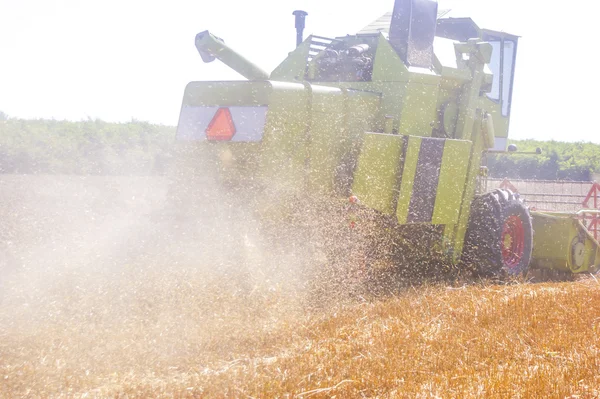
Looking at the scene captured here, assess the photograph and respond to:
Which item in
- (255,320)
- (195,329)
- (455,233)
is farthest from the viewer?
(455,233)

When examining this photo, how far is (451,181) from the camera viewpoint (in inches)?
253

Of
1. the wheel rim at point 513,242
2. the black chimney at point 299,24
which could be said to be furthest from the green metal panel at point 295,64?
the wheel rim at point 513,242

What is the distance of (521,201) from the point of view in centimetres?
723

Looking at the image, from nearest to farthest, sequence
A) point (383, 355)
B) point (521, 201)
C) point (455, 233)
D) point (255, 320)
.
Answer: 1. point (383, 355)
2. point (255, 320)
3. point (455, 233)
4. point (521, 201)

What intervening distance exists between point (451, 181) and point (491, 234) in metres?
0.74

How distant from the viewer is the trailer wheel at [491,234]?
678 centimetres

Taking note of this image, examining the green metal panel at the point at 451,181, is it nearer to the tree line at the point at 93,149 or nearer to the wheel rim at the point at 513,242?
the wheel rim at the point at 513,242

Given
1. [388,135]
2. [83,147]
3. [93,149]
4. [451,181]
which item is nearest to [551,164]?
[93,149]

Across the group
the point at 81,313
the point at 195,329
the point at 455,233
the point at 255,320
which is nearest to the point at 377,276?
the point at 455,233

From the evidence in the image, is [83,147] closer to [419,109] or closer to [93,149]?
[93,149]

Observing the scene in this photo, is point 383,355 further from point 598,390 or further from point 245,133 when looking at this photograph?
point 245,133

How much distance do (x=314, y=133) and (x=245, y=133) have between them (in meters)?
0.56

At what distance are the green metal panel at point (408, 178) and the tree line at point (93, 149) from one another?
9.84 metres

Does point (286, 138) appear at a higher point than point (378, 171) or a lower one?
higher
